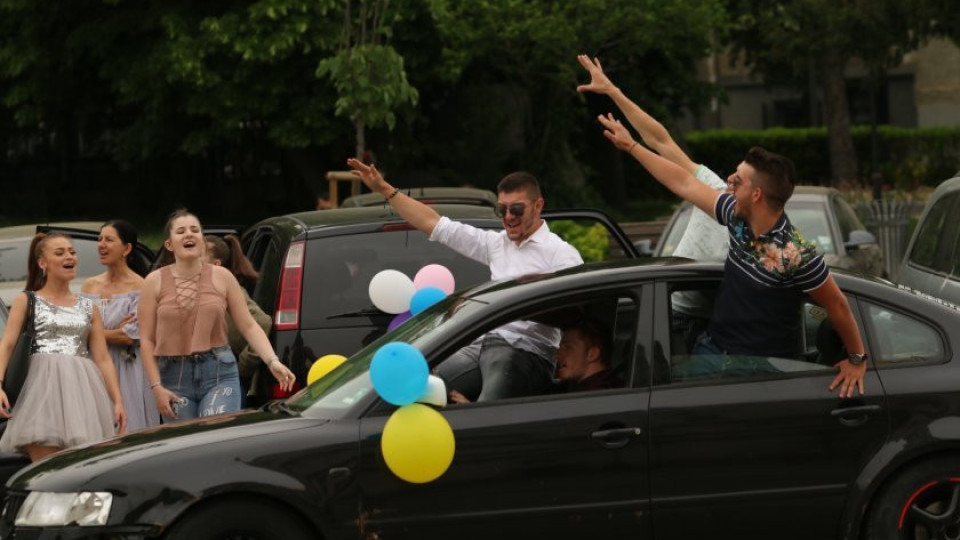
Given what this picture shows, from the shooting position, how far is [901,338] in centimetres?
681

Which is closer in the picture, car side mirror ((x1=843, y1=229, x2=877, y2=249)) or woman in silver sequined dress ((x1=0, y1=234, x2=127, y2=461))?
woman in silver sequined dress ((x1=0, y1=234, x2=127, y2=461))

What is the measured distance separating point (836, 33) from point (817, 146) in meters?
12.6

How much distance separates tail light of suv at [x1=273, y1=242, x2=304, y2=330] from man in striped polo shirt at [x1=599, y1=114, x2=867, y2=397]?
9.08 feet

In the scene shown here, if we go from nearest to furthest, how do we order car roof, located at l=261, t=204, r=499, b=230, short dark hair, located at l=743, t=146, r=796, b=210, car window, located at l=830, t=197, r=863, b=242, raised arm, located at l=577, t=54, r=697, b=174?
short dark hair, located at l=743, t=146, r=796, b=210 → raised arm, located at l=577, t=54, r=697, b=174 → car roof, located at l=261, t=204, r=499, b=230 → car window, located at l=830, t=197, r=863, b=242

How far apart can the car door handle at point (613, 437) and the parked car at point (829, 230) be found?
7341mm

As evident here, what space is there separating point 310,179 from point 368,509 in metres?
24.9

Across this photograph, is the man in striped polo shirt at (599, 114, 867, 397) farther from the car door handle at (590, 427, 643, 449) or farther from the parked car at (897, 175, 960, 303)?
the parked car at (897, 175, 960, 303)

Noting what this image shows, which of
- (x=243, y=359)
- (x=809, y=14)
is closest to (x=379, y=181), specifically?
(x=243, y=359)

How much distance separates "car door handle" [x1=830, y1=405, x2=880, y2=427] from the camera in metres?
6.59

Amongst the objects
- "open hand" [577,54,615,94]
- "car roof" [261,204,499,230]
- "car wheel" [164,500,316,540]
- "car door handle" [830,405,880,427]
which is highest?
"open hand" [577,54,615,94]

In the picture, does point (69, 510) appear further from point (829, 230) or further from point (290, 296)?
point (829, 230)

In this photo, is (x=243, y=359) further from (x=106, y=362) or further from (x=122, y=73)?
(x=122, y=73)

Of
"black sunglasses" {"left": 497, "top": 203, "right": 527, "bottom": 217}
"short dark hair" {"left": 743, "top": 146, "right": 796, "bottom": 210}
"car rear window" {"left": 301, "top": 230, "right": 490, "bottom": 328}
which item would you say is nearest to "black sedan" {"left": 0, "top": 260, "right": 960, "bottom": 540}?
"short dark hair" {"left": 743, "top": 146, "right": 796, "bottom": 210}

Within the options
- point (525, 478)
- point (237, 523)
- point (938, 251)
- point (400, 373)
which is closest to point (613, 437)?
point (525, 478)
